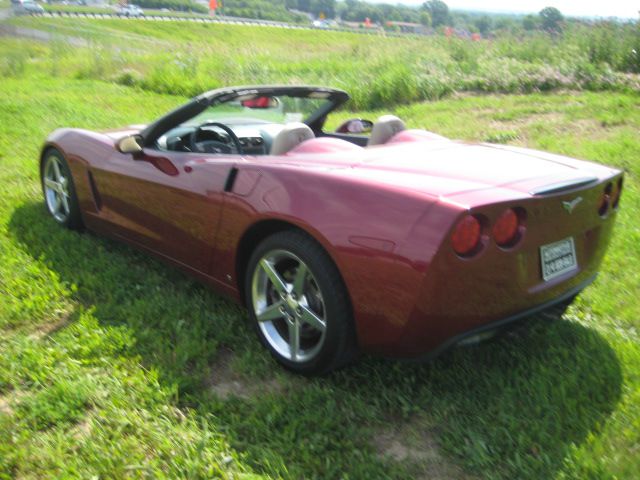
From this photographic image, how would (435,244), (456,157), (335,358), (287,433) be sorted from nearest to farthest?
(435,244), (287,433), (335,358), (456,157)

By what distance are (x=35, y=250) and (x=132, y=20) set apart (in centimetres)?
4120

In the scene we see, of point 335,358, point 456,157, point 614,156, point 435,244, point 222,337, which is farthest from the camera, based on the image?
point 614,156

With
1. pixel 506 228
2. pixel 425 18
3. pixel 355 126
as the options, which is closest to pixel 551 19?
pixel 355 126

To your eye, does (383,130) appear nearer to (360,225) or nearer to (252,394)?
(360,225)

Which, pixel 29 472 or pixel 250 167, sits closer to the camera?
pixel 29 472

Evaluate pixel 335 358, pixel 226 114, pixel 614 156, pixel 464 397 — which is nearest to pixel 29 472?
pixel 335 358

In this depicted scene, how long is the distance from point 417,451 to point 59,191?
3.38 meters

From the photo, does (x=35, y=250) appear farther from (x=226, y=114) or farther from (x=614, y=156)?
(x=614, y=156)

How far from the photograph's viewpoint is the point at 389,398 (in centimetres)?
260

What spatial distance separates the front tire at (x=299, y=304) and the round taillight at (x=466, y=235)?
0.53 metres

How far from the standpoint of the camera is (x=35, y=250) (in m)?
4.11

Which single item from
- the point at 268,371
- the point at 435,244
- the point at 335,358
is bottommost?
the point at 268,371

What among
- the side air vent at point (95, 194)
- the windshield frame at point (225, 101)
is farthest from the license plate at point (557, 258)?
the side air vent at point (95, 194)

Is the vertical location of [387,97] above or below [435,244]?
below
